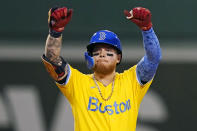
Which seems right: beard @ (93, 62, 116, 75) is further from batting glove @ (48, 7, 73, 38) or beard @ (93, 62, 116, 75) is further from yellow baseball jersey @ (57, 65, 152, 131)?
batting glove @ (48, 7, 73, 38)

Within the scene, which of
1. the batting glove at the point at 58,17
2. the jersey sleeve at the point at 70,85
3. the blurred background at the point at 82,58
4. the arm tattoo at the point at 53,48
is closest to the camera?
the batting glove at the point at 58,17

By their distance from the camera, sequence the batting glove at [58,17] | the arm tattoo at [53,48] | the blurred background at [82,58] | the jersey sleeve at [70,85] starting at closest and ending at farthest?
the batting glove at [58,17] < the arm tattoo at [53,48] < the jersey sleeve at [70,85] < the blurred background at [82,58]

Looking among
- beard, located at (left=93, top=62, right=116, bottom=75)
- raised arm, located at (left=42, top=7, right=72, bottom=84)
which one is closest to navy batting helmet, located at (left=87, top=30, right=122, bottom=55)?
beard, located at (left=93, top=62, right=116, bottom=75)

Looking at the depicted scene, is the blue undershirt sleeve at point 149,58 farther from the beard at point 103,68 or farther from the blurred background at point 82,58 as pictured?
the blurred background at point 82,58

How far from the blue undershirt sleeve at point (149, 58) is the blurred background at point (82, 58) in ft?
3.84

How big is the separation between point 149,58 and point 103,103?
343 millimetres

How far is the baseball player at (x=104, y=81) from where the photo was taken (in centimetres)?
209

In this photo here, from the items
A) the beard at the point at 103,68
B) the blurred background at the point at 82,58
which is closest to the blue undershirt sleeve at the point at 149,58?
the beard at the point at 103,68

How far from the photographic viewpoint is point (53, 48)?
2.06 meters

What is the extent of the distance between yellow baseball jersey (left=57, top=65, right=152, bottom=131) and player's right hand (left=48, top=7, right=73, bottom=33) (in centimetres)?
32

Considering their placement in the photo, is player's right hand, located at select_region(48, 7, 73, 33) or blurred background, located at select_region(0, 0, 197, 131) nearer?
player's right hand, located at select_region(48, 7, 73, 33)

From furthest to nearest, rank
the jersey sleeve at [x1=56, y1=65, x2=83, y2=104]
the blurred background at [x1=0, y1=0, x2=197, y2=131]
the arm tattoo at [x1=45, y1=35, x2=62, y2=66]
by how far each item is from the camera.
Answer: the blurred background at [x1=0, y1=0, x2=197, y2=131], the jersey sleeve at [x1=56, y1=65, x2=83, y2=104], the arm tattoo at [x1=45, y1=35, x2=62, y2=66]

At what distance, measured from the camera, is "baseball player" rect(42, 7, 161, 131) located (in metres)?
2.09

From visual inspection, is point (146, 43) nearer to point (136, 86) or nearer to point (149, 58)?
point (149, 58)
